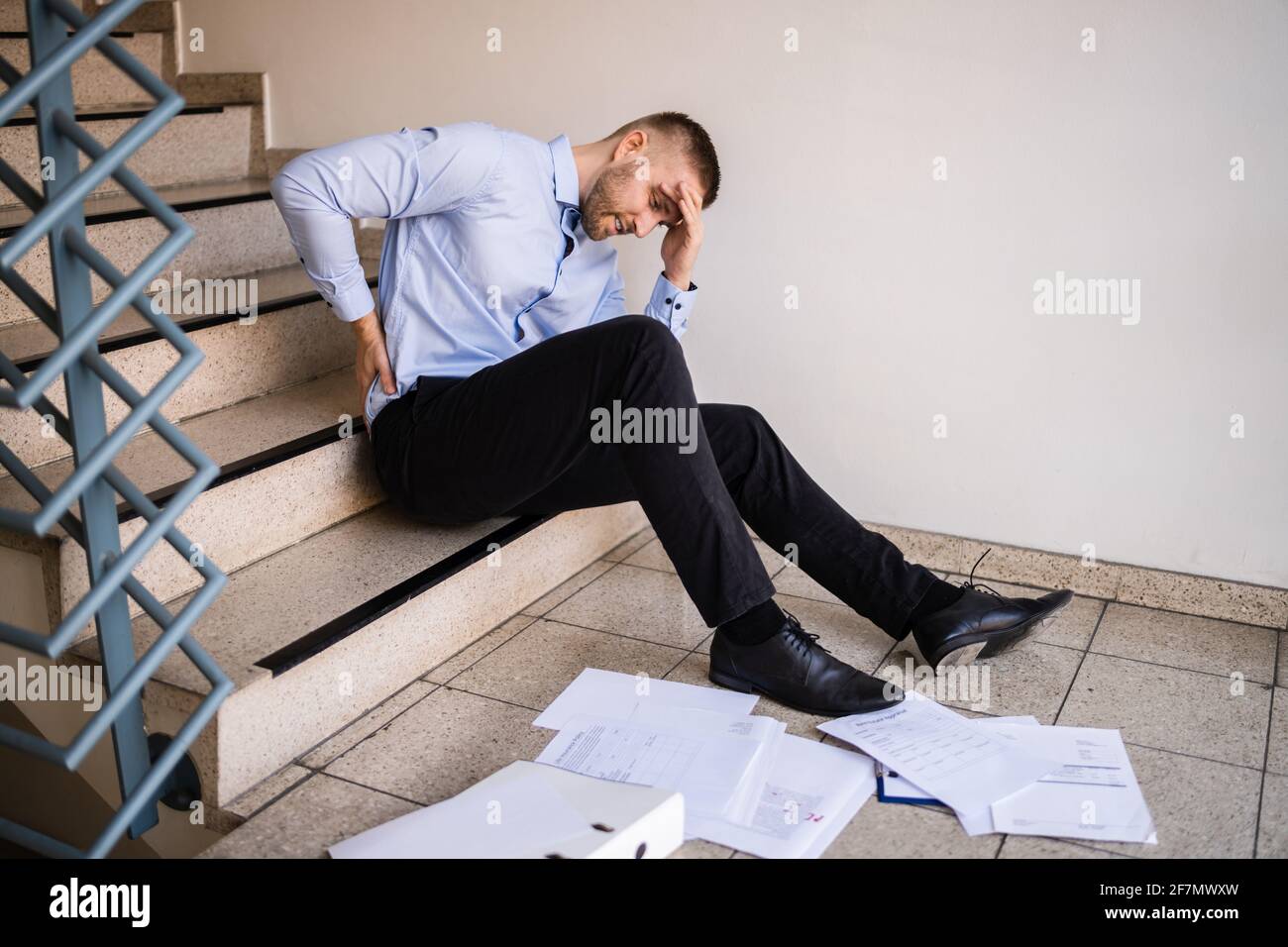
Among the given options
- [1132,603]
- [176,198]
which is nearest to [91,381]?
[176,198]

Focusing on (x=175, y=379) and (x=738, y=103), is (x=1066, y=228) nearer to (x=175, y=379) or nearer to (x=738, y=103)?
(x=738, y=103)

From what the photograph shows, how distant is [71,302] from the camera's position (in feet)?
4.46

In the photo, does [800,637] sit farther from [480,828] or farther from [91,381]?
[91,381]

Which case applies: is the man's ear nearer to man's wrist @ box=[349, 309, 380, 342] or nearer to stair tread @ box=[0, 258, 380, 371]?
man's wrist @ box=[349, 309, 380, 342]

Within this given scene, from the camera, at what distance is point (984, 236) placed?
2328 mm

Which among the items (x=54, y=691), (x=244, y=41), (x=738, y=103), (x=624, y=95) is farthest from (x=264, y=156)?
(x=54, y=691)

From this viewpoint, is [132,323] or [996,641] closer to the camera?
[996,641]

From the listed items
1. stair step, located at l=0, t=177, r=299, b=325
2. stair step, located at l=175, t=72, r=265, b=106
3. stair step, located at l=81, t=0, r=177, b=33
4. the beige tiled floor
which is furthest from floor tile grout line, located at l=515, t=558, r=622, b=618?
stair step, located at l=81, t=0, r=177, b=33

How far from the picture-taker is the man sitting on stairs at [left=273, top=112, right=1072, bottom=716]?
6.14 ft

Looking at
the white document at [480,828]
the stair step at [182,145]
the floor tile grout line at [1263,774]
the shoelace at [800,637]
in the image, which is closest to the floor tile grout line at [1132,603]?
the floor tile grout line at [1263,774]

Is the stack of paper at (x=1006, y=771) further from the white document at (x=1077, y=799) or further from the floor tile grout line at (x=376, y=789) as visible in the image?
the floor tile grout line at (x=376, y=789)

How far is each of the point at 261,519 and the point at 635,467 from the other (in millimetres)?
727

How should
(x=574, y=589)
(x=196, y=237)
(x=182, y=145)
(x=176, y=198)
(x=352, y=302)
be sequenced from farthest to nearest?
1. (x=182, y=145)
2. (x=176, y=198)
3. (x=196, y=237)
4. (x=574, y=589)
5. (x=352, y=302)
